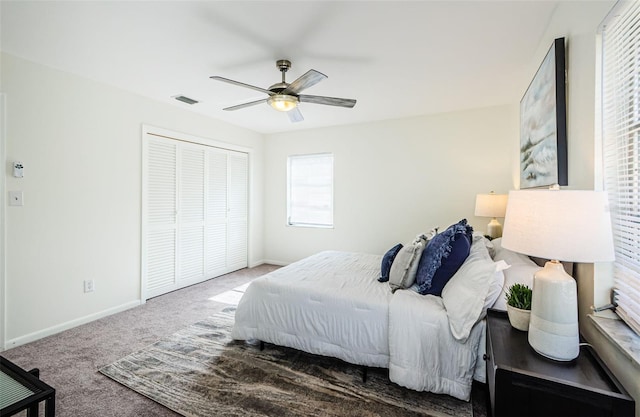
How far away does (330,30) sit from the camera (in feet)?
6.91

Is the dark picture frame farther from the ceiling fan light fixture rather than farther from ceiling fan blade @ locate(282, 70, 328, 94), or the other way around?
the ceiling fan light fixture

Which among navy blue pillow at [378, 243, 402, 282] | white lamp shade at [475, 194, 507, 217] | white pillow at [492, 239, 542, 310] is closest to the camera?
white pillow at [492, 239, 542, 310]

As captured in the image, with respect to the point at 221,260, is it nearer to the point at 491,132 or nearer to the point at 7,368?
the point at 7,368

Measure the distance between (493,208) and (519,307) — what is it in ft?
7.14

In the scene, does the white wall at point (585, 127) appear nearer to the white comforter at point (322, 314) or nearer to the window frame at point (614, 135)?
the window frame at point (614, 135)

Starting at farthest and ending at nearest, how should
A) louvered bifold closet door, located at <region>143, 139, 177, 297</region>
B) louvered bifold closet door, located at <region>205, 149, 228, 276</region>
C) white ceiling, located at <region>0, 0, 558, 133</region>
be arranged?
1. louvered bifold closet door, located at <region>205, 149, 228, 276</region>
2. louvered bifold closet door, located at <region>143, 139, 177, 297</region>
3. white ceiling, located at <region>0, 0, 558, 133</region>

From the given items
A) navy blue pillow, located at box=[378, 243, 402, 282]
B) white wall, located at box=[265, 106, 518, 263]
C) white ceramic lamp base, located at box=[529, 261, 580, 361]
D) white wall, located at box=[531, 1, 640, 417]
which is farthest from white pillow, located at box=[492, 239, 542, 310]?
white wall, located at box=[265, 106, 518, 263]

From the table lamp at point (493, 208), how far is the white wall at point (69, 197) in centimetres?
419

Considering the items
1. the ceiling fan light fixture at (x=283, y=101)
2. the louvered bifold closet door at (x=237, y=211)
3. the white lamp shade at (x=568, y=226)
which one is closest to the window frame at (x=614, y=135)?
the white lamp shade at (x=568, y=226)

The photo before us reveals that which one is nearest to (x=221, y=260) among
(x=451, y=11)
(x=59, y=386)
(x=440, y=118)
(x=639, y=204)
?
(x=59, y=386)

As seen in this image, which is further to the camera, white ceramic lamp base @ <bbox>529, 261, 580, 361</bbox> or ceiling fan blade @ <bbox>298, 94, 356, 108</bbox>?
ceiling fan blade @ <bbox>298, 94, 356, 108</bbox>

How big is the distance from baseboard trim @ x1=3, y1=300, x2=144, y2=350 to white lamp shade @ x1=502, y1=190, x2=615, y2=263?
3.88 meters

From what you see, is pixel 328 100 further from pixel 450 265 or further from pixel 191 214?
pixel 191 214

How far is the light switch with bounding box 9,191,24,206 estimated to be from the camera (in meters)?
2.47
